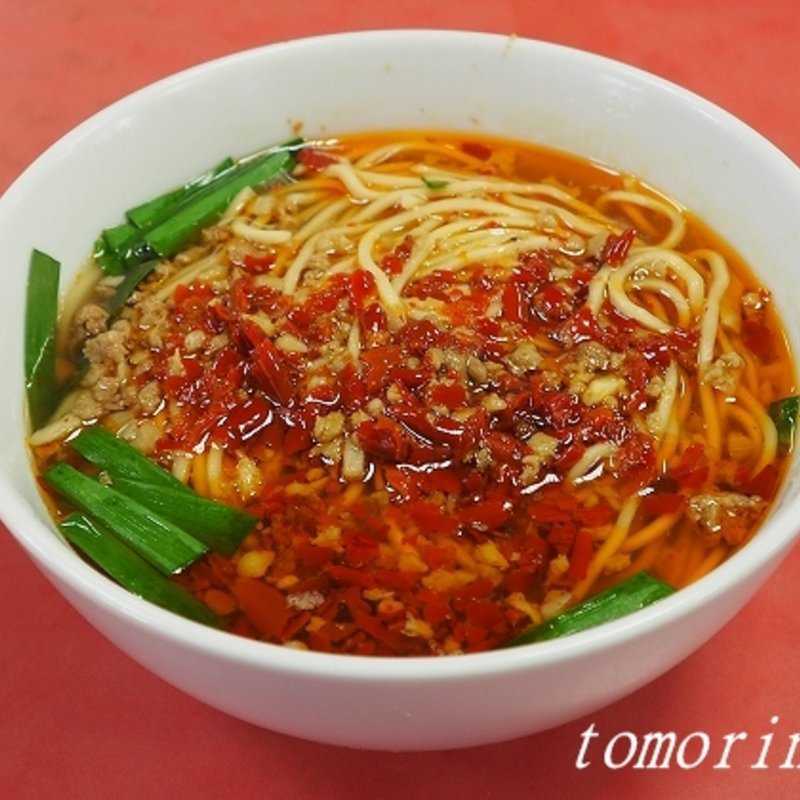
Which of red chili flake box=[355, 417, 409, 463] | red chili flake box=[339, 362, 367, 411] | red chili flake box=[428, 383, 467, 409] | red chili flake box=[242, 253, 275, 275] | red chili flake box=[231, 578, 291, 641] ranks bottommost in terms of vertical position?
red chili flake box=[231, 578, 291, 641]

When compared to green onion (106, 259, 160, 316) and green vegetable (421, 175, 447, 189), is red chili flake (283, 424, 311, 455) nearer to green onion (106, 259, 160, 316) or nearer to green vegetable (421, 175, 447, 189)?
green onion (106, 259, 160, 316)

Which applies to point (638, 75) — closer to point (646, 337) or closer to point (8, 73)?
point (646, 337)

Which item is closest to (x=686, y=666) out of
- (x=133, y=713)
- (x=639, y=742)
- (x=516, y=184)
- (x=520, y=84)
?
(x=639, y=742)

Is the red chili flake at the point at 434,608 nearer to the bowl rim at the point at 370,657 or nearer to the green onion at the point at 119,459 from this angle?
the bowl rim at the point at 370,657

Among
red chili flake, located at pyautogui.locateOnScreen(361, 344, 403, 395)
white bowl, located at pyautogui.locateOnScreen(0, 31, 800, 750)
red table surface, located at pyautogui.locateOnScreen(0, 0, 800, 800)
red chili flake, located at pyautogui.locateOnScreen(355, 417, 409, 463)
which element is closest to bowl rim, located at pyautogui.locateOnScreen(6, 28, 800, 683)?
white bowl, located at pyautogui.locateOnScreen(0, 31, 800, 750)

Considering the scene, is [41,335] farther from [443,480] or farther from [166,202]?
[443,480]

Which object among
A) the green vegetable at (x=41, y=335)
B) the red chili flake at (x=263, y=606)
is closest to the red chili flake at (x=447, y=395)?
the red chili flake at (x=263, y=606)
